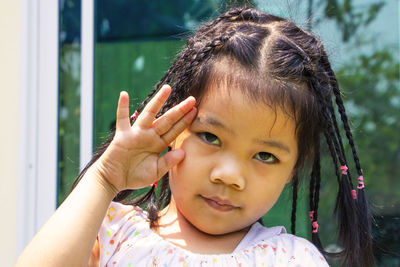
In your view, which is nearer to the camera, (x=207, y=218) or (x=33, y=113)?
(x=207, y=218)

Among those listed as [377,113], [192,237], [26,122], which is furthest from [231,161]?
[377,113]

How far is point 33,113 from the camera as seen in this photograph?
6.70 feet

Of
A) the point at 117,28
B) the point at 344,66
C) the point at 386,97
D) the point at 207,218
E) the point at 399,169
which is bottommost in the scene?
the point at 399,169

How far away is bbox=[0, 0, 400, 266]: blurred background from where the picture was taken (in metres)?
2.02

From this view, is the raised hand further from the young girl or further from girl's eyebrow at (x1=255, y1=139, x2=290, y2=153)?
girl's eyebrow at (x1=255, y1=139, x2=290, y2=153)

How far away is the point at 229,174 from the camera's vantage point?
Answer: 3.62ft

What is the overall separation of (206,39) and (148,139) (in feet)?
1.14

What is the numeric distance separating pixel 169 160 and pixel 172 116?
115 millimetres

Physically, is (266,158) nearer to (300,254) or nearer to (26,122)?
(300,254)

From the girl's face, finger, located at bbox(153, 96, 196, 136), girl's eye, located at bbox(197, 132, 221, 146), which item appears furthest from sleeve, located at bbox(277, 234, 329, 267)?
finger, located at bbox(153, 96, 196, 136)

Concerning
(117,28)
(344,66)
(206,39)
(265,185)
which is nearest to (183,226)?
(265,185)

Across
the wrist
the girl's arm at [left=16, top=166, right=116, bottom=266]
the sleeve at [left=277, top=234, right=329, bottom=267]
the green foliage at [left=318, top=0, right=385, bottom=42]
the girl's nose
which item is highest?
the green foliage at [left=318, top=0, right=385, bottom=42]

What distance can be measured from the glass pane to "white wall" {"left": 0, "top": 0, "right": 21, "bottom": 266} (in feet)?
0.64

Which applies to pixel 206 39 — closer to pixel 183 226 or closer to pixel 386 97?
pixel 183 226
